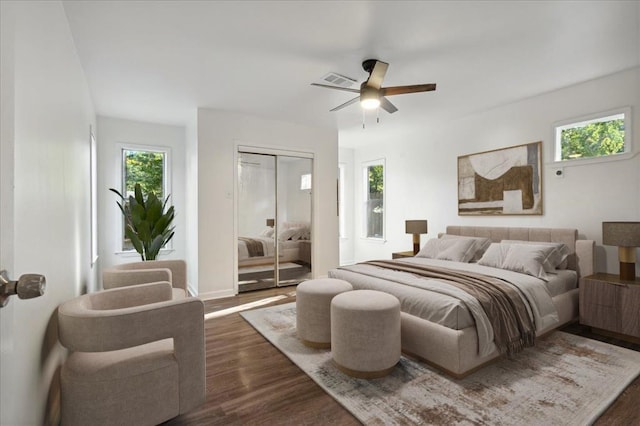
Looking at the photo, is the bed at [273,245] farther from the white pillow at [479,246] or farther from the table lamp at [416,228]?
the white pillow at [479,246]

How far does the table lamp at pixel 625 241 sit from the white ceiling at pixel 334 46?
1.68 m

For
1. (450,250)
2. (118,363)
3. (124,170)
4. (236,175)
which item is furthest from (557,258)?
(124,170)

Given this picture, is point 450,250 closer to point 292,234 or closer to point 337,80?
point 292,234

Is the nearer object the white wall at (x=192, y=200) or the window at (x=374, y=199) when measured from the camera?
the white wall at (x=192, y=200)

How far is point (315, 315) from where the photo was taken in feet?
9.25

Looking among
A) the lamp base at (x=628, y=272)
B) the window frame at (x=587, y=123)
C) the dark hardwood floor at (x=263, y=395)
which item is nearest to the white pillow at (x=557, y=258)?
the lamp base at (x=628, y=272)


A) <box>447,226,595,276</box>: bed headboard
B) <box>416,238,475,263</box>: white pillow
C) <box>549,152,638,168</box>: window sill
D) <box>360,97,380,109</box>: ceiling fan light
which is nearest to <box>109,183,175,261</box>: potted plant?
<box>360,97,380,109</box>: ceiling fan light

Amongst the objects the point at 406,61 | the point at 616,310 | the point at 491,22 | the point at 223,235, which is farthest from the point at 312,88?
the point at 616,310

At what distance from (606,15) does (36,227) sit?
4.06 meters

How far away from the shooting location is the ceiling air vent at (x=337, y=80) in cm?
337

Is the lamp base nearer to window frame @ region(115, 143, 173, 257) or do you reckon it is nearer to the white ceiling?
the white ceiling

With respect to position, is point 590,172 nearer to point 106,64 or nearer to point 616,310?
point 616,310

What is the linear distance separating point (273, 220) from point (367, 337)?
3166 millimetres

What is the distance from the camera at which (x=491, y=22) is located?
251cm
